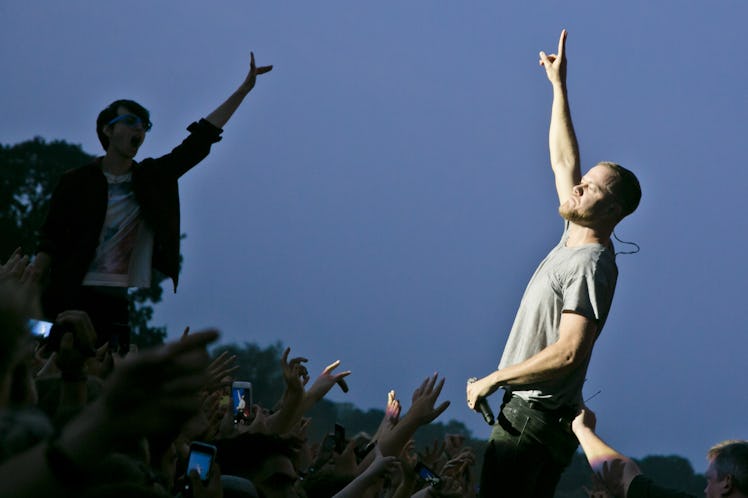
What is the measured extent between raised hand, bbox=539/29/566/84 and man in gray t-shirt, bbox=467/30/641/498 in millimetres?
593

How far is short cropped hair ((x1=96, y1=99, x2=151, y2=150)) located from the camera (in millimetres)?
5828

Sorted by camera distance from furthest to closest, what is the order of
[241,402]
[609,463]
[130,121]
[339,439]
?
[241,402] → [130,121] → [339,439] → [609,463]

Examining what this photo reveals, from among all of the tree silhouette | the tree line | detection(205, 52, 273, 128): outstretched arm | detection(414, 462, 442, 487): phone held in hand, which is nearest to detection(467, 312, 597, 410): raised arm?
detection(414, 462, 442, 487): phone held in hand

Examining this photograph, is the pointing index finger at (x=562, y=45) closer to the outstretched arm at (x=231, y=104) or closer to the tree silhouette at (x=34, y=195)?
the outstretched arm at (x=231, y=104)

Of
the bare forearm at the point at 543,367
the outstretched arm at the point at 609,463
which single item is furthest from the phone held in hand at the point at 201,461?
the outstretched arm at the point at 609,463

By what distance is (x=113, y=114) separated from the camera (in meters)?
5.85

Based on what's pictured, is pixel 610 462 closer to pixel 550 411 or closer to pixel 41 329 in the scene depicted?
pixel 550 411

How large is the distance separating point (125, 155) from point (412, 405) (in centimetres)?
181

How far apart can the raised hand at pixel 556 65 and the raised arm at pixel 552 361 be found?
1.16 meters

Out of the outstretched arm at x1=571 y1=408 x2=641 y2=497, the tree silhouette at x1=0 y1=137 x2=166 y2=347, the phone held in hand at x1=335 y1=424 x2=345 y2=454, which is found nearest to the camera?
the outstretched arm at x1=571 y1=408 x2=641 y2=497

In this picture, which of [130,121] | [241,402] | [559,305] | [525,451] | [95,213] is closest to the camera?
[525,451]

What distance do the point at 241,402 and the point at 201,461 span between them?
2.95 m

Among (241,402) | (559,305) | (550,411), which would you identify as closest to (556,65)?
(559,305)

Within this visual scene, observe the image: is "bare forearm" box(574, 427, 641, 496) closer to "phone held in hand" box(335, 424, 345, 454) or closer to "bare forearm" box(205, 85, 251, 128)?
"phone held in hand" box(335, 424, 345, 454)
